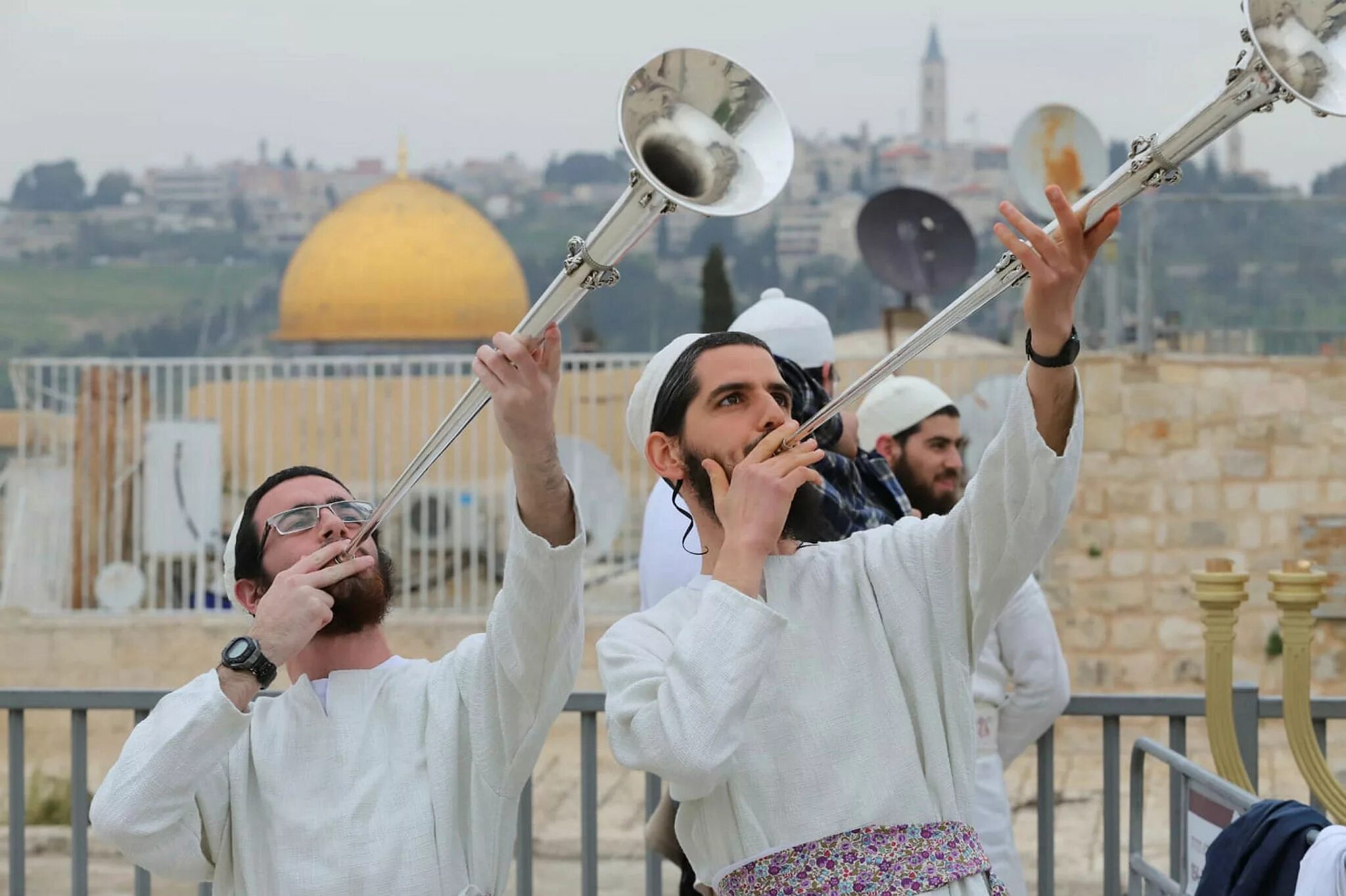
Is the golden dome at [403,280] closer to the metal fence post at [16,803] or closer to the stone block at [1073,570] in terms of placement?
the stone block at [1073,570]

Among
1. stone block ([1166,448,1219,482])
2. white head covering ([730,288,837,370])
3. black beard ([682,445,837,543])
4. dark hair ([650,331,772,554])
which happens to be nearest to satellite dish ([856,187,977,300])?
stone block ([1166,448,1219,482])

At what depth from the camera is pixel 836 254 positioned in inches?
1652

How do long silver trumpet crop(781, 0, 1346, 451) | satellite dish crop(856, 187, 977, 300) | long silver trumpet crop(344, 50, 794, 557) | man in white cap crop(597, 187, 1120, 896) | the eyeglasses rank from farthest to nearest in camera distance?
satellite dish crop(856, 187, 977, 300) < the eyeglasses < man in white cap crop(597, 187, 1120, 896) < long silver trumpet crop(344, 50, 794, 557) < long silver trumpet crop(781, 0, 1346, 451)

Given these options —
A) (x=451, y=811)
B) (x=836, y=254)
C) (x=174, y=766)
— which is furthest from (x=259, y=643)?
(x=836, y=254)

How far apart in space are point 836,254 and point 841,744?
131 feet

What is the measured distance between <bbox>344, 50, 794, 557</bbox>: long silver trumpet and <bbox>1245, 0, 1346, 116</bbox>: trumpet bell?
0.69 metres

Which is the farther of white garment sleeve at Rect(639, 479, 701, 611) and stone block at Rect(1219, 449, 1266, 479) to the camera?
stone block at Rect(1219, 449, 1266, 479)

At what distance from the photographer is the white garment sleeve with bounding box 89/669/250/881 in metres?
2.69

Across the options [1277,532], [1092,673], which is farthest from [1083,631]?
[1277,532]

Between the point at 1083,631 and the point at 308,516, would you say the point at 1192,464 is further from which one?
the point at 308,516

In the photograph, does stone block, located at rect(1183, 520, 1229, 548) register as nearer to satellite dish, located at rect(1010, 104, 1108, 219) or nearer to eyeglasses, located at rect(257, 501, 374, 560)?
satellite dish, located at rect(1010, 104, 1108, 219)

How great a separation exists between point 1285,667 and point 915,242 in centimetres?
957

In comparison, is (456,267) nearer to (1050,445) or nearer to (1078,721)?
(1078,721)

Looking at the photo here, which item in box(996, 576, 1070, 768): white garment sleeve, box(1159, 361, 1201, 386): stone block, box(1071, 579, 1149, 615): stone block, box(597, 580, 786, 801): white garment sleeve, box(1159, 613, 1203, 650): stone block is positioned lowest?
box(1159, 613, 1203, 650): stone block
